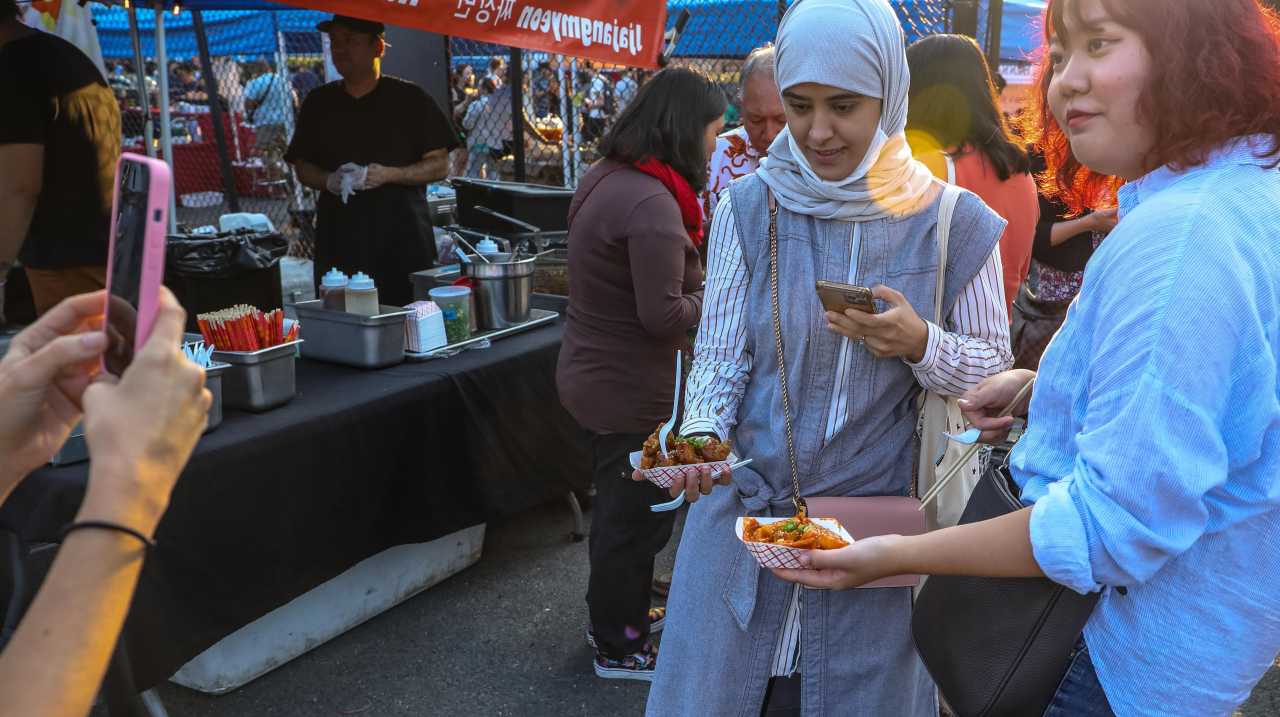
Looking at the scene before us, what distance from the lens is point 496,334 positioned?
3.98 m

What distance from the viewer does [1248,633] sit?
1175 millimetres

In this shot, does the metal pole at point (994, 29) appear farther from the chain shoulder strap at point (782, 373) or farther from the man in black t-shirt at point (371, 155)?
the chain shoulder strap at point (782, 373)

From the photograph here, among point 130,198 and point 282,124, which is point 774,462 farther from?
point 282,124

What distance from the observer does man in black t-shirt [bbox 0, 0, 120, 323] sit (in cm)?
330

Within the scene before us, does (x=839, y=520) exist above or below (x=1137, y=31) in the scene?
below

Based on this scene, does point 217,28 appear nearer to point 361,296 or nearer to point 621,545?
point 361,296

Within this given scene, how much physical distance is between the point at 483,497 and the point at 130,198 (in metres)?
2.84

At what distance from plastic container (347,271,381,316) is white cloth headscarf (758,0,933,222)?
6.66 feet

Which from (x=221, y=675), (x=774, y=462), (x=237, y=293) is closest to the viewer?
(x=774, y=462)

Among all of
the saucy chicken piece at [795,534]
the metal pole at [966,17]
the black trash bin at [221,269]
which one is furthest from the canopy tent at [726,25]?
the saucy chicken piece at [795,534]

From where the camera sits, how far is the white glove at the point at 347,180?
495cm

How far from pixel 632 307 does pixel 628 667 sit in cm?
126

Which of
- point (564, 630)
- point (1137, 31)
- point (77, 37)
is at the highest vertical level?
point (77, 37)

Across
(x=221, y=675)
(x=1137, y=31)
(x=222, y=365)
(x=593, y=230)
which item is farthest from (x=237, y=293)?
(x=1137, y=31)
